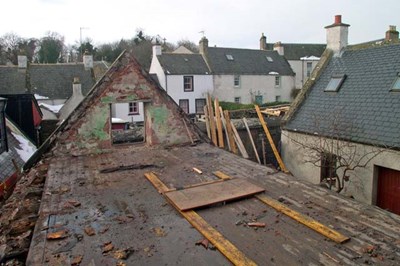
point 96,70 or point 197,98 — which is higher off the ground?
point 96,70

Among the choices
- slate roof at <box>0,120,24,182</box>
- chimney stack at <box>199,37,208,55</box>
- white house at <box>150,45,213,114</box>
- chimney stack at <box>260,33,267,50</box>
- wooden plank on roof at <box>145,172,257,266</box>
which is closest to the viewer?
wooden plank on roof at <box>145,172,257,266</box>

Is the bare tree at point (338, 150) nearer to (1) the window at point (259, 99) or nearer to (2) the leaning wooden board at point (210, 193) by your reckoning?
(2) the leaning wooden board at point (210, 193)

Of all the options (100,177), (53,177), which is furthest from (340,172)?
(53,177)

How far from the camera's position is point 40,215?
5.01 metres

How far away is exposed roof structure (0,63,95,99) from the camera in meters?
27.8

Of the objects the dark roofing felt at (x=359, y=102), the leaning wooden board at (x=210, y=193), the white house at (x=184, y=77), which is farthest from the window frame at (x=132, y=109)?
the leaning wooden board at (x=210, y=193)

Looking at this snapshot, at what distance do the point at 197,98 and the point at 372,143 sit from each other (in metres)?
25.2

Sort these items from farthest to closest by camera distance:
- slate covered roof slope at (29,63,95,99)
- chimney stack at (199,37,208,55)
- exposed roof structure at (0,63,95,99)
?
1. chimney stack at (199,37,208,55)
2. slate covered roof slope at (29,63,95,99)
3. exposed roof structure at (0,63,95,99)

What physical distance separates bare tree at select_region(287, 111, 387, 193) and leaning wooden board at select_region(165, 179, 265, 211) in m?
6.10

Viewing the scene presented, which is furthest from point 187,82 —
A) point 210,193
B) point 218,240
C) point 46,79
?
point 218,240

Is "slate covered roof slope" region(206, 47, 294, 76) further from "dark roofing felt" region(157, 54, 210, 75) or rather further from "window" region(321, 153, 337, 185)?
"window" region(321, 153, 337, 185)

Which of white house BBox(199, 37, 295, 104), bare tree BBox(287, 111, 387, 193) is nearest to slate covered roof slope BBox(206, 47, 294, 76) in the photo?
white house BBox(199, 37, 295, 104)

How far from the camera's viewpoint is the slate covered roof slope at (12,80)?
26891 mm

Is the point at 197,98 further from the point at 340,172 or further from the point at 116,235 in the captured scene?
the point at 116,235
